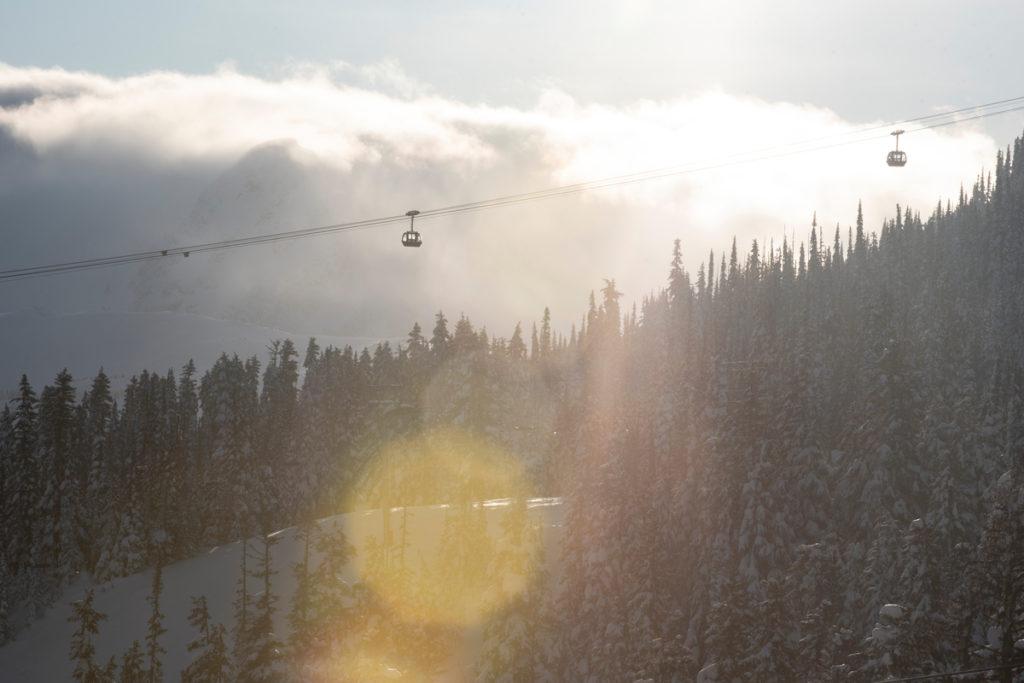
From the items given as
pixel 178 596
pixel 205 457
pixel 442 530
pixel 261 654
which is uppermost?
pixel 205 457

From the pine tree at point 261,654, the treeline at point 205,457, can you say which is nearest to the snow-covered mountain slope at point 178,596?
the treeline at point 205,457

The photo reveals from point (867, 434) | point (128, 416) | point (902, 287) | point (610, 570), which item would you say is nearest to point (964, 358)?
point (902, 287)

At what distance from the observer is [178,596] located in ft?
262

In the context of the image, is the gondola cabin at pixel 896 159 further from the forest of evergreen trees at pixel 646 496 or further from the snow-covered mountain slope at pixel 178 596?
the snow-covered mountain slope at pixel 178 596

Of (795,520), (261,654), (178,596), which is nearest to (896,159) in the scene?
(795,520)

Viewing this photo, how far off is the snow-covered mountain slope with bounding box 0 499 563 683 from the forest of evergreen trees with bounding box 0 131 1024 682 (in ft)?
5.86

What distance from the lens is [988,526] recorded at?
3189 cm

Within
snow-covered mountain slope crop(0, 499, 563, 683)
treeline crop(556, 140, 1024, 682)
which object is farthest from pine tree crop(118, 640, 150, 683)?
treeline crop(556, 140, 1024, 682)

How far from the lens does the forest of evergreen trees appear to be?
3875 centimetres

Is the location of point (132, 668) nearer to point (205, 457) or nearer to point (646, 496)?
point (646, 496)

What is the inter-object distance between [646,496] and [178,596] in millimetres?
43958

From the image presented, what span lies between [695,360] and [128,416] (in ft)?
249

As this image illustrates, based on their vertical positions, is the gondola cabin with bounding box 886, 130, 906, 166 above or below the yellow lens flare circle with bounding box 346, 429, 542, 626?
above

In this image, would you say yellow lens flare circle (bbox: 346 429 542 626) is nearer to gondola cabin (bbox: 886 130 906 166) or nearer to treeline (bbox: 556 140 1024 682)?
treeline (bbox: 556 140 1024 682)
